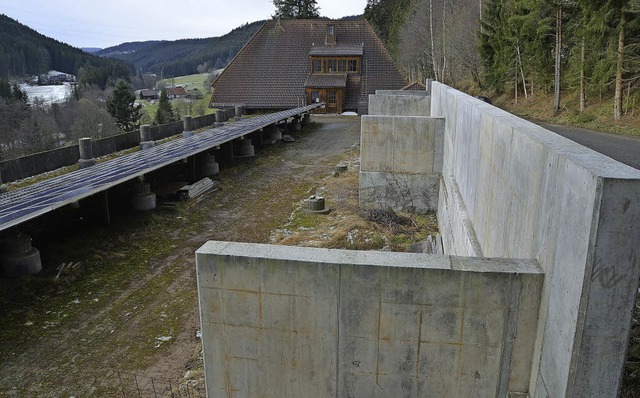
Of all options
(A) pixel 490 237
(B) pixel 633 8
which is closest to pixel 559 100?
(B) pixel 633 8

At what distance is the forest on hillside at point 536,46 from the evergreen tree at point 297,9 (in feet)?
35.7

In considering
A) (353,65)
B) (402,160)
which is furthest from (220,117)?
(402,160)

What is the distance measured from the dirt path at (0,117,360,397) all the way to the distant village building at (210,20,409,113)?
24349mm

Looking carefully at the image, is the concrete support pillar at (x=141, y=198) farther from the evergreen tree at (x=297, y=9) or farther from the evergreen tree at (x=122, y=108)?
the evergreen tree at (x=297, y=9)

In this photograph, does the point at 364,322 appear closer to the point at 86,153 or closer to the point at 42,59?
the point at 86,153

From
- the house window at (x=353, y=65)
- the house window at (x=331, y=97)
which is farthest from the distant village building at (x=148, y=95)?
the house window at (x=331, y=97)

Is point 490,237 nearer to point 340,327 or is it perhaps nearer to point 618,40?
point 340,327

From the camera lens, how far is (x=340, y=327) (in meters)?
4.03

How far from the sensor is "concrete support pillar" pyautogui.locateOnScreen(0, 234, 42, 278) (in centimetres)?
841

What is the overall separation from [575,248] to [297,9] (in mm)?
57987

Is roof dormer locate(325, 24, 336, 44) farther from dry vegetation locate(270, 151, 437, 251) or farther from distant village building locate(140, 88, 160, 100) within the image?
distant village building locate(140, 88, 160, 100)

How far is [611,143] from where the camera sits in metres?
15.5

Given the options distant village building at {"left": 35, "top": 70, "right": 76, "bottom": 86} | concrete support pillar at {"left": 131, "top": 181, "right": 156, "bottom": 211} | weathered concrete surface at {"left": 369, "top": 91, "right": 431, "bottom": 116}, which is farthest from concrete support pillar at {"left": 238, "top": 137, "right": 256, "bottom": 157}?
distant village building at {"left": 35, "top": 70, "right": 76, "bottom": 86}

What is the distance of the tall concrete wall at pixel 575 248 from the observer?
2.65m
